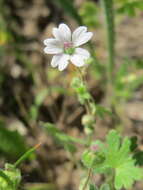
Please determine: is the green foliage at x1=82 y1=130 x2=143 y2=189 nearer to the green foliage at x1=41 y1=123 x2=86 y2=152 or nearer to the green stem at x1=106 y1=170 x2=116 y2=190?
the green stem at x1=106 y1=170 x2=116 y2=190

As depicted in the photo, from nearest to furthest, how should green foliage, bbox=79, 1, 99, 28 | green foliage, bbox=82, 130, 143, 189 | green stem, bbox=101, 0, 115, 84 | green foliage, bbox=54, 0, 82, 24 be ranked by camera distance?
green foliage, bbox=82, 130, 143, 189 < green stem, bbox=101, 0, 115, 84 < green foliage, bbox=54, 0, 82, 24 < green foliage, bbox=79, 1, 99, 28

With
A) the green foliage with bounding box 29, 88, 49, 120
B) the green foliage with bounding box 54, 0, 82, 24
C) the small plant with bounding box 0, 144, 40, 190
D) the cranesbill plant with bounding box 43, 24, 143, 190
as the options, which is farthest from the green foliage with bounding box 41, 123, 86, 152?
the green foliage with bounding box 54, 0, 82, 24

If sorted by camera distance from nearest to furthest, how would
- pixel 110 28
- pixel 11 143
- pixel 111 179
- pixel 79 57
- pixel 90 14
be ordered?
pixel 79 57, pixel 111 179, pixel 110 28, pixel 11 143, pixel 90 14

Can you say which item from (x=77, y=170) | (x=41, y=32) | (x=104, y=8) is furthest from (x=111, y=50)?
(x=41, y=32)

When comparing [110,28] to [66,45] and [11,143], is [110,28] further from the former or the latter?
[11,143]

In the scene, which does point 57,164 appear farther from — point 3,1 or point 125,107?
point 3,1

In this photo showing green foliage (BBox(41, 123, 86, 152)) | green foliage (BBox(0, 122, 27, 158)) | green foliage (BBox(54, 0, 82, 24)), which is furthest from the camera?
green foliage (BBox(0, 122, 27, 158))

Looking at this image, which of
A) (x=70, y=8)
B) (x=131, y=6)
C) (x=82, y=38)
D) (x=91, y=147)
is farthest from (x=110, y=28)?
(x=91, y=147)

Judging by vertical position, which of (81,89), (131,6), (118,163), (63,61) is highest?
(131,6)
